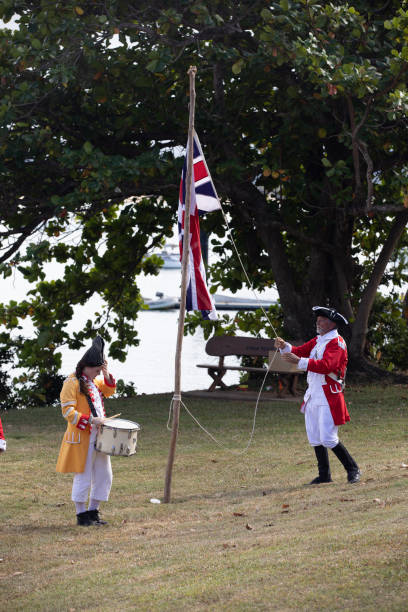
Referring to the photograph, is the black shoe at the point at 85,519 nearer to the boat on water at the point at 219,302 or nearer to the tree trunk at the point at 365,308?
the tree trunk at the point at 365,308

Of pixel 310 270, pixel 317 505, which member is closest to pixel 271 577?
pixel 317 505

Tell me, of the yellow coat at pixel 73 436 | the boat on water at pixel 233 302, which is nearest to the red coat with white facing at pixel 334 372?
the yellow coat at pixel 73 436

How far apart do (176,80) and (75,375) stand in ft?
30.9

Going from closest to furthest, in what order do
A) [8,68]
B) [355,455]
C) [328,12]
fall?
1. [355,455]
2. [328,12]
3. [8,68]

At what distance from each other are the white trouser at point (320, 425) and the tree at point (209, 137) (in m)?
5.74

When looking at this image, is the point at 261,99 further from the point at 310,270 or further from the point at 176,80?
the point at 310,270

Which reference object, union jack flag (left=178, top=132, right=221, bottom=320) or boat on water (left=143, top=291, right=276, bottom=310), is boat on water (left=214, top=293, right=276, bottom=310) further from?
union jack flag (left=178, top=132, right=221, bottom=320)

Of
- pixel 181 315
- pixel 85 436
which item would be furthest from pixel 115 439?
pixel 181 315

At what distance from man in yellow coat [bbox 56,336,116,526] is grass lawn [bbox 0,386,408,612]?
0.31 metres

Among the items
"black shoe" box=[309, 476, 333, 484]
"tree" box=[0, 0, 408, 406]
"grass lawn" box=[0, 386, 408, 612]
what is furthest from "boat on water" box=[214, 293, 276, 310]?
"black shoe" box=[309, 476, 333, 484]

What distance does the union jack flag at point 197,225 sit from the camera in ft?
30.6

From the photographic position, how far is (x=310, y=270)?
19.9 m

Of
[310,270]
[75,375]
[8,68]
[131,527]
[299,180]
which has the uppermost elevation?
[8,68]

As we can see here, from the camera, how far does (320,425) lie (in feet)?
31.1
